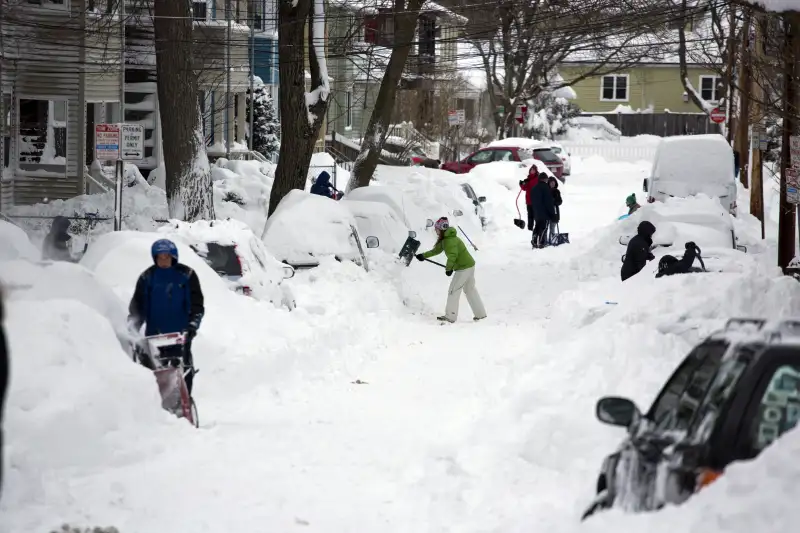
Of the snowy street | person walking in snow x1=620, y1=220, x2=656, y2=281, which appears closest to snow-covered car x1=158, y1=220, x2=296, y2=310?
the snowy street

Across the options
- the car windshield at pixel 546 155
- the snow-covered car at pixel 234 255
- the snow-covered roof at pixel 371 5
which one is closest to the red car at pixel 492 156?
the car windshield at pixel 546 155

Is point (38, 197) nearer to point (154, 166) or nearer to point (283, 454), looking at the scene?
point (154, 166)

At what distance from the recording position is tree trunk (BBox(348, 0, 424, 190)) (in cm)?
2803

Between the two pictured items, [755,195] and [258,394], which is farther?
[755,195]

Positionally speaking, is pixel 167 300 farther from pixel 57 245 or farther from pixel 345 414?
pixel 57 245

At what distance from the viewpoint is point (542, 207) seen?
1074 inches

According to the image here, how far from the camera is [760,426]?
205 inches

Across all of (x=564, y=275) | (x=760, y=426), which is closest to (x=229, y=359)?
(x=760, y=426)

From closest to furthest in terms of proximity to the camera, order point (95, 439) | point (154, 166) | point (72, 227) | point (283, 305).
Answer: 1. point (95, 439)
2. point (283, 305)
3. point (72, 227)
4. point (154, 166)

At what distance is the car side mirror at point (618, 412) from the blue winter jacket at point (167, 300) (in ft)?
17.8

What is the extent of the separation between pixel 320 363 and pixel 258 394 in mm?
1739

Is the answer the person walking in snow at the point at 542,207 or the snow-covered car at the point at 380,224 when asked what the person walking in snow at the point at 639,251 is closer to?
the snow-covered car at the point at 380,224

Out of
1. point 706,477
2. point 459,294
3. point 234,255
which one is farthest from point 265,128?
point 706,477

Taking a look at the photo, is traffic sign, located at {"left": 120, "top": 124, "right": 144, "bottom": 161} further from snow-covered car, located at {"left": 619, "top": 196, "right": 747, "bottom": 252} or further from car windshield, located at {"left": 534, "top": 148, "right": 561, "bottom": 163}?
car windshield, located at {"left": 534, "top": 148, "right": 561, "bottom": 163}
